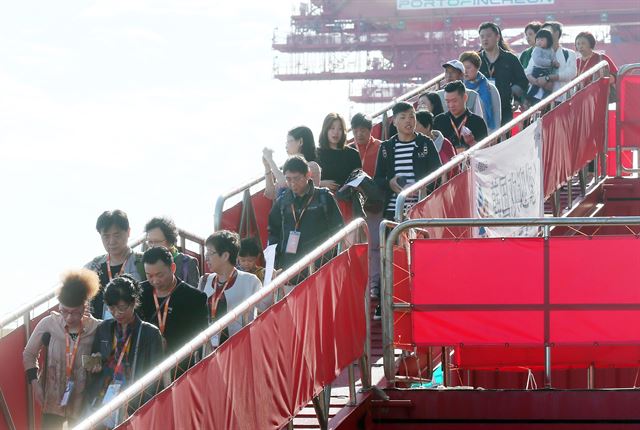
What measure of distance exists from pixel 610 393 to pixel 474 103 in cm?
509

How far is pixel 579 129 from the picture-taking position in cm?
1681

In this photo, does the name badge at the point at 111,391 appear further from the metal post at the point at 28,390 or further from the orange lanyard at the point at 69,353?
the metal post at the point at 28,390

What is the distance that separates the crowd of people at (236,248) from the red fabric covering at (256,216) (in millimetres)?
240

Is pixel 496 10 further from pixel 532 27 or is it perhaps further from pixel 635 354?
pixel 635 354

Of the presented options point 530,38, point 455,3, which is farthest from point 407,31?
point 530,38

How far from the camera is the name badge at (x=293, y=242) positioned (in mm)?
11273

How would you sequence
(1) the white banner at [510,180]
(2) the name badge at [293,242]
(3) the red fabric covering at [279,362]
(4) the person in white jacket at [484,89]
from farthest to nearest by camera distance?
(4) the person in white jacket at [484,89], (1) the white banner at [510,180], (2) the name badge at [293,242], (3) the red fabric covering at [279,362]

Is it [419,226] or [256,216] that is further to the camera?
[256,216]

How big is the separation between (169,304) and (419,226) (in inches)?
89.8

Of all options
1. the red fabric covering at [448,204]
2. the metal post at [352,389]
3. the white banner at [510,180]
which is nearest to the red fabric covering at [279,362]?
the metal post at [352,389]

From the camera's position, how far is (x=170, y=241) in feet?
33.2

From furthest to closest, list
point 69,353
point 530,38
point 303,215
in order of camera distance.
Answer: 1. point 530,38
2. point 303,215
3. point 69,353

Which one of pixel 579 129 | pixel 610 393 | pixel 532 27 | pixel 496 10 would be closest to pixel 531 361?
pixel 610 393

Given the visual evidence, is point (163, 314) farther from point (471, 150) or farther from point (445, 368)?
point (471, 150)
